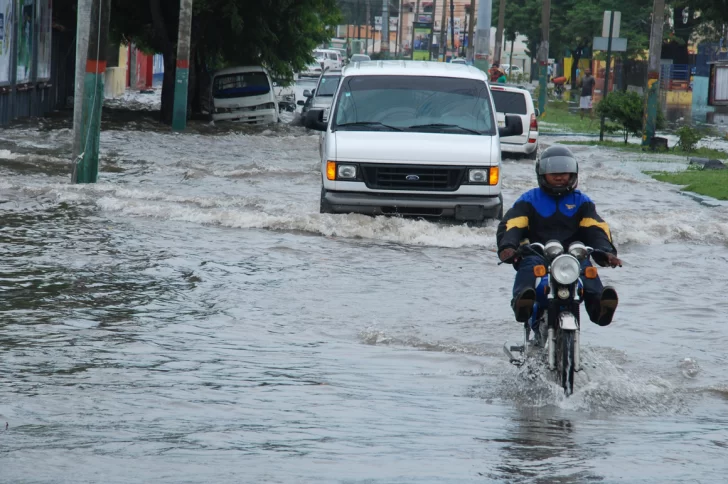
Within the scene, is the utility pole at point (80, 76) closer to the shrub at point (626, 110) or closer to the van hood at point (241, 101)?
the shrub at point (626, 110)

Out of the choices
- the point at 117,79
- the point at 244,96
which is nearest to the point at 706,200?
the point at 244,96

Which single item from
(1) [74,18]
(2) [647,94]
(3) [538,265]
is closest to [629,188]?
(2) [647,94]

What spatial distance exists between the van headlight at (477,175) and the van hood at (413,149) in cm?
9

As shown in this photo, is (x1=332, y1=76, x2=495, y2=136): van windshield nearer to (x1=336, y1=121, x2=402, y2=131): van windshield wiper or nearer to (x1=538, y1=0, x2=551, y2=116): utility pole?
(x1=336, y1=121, x2=402, y2=131): van windshield wiper

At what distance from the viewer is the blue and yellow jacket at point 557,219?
734cm

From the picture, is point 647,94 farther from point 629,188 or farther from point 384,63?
point 384,63

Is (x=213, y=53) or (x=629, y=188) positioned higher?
(x=213, y=53)

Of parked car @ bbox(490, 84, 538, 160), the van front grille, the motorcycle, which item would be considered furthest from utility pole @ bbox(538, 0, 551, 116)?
the motorcycle

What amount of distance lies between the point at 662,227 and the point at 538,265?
892cm

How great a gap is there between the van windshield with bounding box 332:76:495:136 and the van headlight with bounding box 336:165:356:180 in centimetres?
63

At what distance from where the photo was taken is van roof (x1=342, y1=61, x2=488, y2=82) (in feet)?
48.7

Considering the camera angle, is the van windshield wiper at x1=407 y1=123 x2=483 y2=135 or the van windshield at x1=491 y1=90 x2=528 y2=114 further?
the van windshield at x1=491 y1=90 x2=528 y2=114

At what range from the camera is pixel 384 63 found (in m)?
15.6

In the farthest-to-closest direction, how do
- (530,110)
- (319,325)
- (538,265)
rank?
1. (530,110)
2. (319,325)
3. (538,265)
